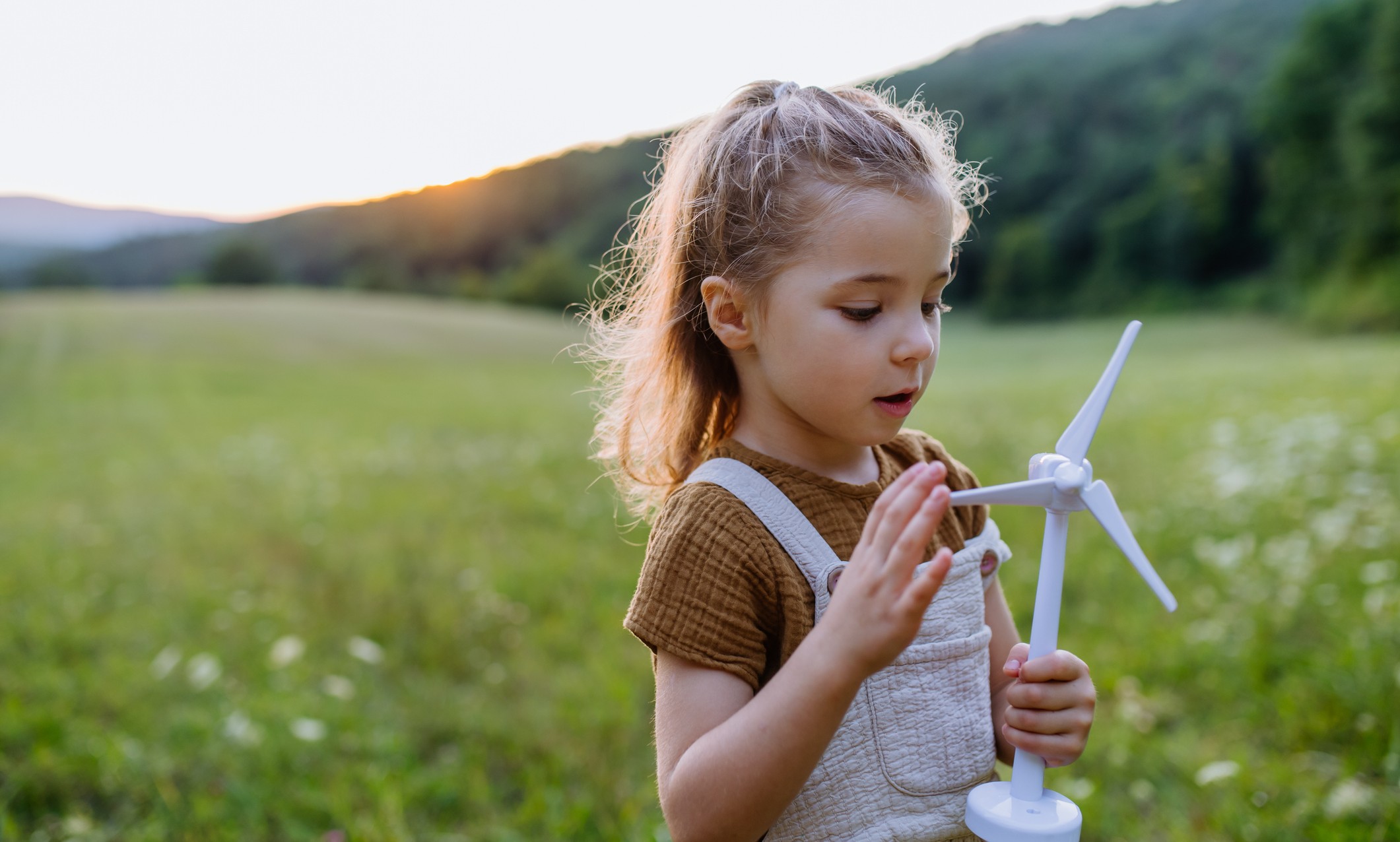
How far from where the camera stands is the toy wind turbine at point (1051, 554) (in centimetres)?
124

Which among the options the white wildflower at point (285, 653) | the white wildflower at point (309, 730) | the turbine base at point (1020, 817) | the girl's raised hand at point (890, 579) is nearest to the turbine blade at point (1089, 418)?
the girl's raised hand at point (890, 579)

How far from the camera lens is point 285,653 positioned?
415 centimetres

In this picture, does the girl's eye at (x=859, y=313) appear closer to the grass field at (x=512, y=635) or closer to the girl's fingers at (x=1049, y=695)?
the girl's fingers at (x=1049, y=695)

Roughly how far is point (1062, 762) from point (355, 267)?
79254mm

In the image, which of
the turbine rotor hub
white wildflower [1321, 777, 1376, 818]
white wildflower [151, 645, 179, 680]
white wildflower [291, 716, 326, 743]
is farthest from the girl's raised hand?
A: white wildflower [151, 645, 179, 680]

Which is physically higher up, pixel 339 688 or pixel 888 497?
pixel 888 497

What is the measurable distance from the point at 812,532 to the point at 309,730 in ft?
8.42

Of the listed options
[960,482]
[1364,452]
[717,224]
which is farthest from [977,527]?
[1364,452]

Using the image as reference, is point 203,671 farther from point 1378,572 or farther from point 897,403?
point 1378,572

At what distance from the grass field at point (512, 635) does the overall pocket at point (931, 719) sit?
3.77ft

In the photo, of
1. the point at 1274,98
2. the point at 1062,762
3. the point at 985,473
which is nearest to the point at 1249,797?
the point at 1062,762

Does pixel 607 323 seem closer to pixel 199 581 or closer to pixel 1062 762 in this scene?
pixel 1062 762

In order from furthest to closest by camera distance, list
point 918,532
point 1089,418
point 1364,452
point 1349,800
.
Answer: point 1364,452 < point 1349,800 < point 1089,418 < point 918,532

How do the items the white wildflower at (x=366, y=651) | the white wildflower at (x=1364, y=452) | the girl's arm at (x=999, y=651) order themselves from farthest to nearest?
the white wildflower at (x=1364, y=452) < the white wildflower at (x=366, y=651) < the girl's arm at (x=999, y=651)
